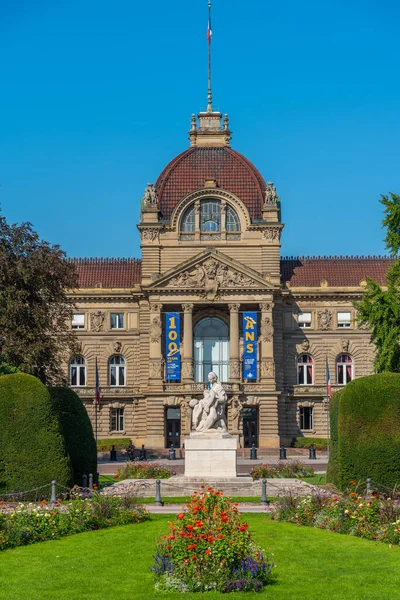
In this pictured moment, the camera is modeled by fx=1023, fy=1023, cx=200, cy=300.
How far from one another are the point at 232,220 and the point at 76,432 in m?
44.6

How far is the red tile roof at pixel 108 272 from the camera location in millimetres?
86500

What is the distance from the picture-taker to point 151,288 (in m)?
79.9

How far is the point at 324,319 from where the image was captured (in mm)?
85188

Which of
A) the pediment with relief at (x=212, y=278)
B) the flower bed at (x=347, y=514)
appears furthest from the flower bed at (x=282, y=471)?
the pediment with relief at (x=212, y=278)

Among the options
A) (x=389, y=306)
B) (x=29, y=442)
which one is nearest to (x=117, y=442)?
(x=389, y=306)

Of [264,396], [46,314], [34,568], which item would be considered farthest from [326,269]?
[34,568]

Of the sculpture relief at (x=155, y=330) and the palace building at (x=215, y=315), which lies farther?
the sculpture relief at (x=155, y=330)

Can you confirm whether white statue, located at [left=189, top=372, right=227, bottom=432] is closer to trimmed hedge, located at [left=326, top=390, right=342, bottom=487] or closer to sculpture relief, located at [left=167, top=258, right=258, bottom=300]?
trimmed hedge, located at [left=326, top=390, right=342, bottom=487]

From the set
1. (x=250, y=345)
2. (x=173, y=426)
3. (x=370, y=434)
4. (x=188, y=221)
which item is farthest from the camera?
(x=188, y=221)

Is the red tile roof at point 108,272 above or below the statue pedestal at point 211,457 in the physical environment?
above

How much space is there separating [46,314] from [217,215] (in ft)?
90.0

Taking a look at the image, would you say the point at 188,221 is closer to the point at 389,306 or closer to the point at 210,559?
the point at 389,306

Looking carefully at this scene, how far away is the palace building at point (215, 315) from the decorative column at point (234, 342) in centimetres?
10

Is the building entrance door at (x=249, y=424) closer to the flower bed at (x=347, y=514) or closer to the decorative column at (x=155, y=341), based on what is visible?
the decorative column at (x=155, y=341)
